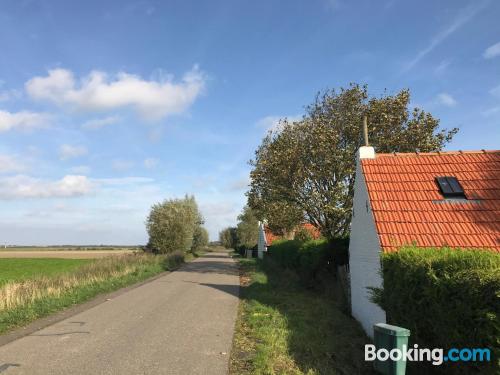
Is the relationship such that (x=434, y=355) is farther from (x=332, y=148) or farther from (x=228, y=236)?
(x=228, y=236)

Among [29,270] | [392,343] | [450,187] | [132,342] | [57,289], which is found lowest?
[29,270]

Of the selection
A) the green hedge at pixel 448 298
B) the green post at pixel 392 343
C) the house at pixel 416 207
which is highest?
the house at pixel 416 207

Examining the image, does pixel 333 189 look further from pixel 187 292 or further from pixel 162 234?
pixel 162 234

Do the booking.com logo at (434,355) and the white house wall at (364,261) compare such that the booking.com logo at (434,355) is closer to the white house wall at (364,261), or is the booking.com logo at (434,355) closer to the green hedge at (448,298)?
the green hedge at (448,298)

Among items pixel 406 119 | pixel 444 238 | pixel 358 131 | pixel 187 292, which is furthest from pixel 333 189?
pixel 444 238

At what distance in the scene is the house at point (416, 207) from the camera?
919 centimetres

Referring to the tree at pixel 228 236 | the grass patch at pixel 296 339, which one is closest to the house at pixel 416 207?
the grass patch at pixel 296 339

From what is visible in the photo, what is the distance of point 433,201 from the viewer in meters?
10.3

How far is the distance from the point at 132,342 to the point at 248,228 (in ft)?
222

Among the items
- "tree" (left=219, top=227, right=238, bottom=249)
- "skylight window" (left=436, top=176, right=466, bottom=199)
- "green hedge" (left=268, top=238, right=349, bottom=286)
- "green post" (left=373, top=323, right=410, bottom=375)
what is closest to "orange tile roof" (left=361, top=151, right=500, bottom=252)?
"skylight window" (left=436, top=176, right=466, bottom=199)

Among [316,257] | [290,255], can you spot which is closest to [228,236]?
[290,255]

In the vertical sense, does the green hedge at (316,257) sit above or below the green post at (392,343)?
above

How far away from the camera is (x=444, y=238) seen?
910 cm

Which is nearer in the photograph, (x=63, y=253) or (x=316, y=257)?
(x=316, y=257)
